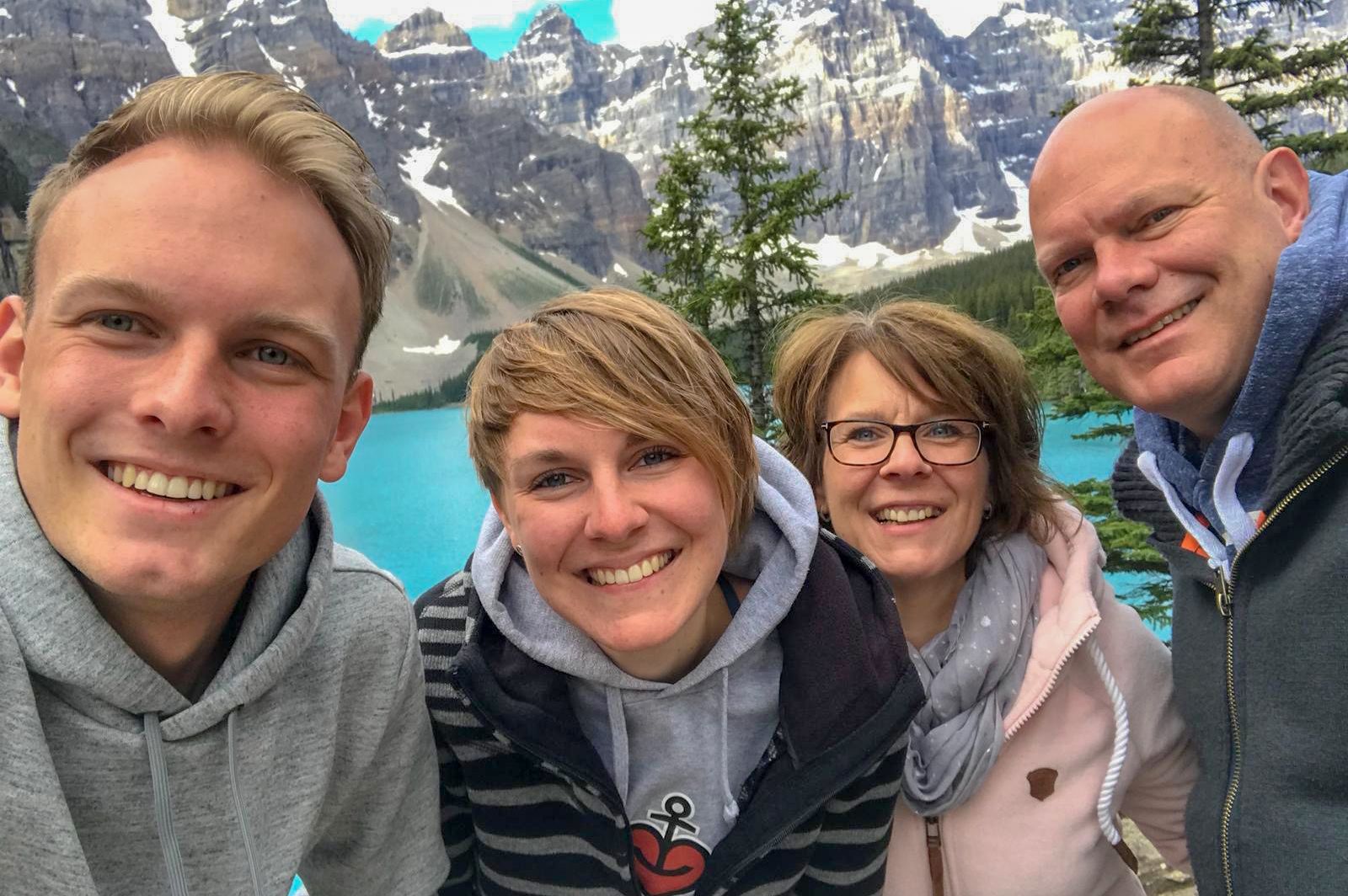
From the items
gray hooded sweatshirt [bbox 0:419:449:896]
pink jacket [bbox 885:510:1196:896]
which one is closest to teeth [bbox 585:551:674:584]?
gray hooded sweatshirt [bbox 0:419:449:896]

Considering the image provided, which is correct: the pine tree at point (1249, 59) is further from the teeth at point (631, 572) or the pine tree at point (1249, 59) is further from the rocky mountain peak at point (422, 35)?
the rocky mountain peak at point (422, 35)

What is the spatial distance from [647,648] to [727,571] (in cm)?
33

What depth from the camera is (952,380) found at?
2.16 m

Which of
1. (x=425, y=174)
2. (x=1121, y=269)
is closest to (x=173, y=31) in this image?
(x=425, y=174)

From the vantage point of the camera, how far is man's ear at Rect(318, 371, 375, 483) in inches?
62.2

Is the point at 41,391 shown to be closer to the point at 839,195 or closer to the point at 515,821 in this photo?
the point at 515,821

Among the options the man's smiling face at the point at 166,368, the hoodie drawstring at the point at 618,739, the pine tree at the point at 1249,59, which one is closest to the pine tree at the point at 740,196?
the pine tree at the point at 1249,59

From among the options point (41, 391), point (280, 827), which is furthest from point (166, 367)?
point (280, 827)

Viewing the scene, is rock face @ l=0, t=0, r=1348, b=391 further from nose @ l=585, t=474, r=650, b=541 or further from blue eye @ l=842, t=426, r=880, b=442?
nose @ l=585, t=474, r=650, b=541

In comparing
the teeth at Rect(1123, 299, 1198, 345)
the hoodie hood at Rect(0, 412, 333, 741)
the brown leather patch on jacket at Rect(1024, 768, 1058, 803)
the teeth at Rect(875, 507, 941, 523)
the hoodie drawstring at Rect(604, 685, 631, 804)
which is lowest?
the brown leather patch on jacket at Rect(1024, 768, 1058, 803)

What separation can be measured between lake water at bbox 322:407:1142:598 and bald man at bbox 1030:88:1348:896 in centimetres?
2193

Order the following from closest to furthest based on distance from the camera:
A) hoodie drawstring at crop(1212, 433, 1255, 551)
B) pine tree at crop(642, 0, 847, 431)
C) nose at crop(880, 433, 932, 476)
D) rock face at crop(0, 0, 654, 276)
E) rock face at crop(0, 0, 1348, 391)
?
hoodie drawstring at crop(1212, 433, 1255, 551)
nose at crop(880, 433, 932, 476)
pine tree at crop(642, 0, 847, 431)
rock face at crop(0, 0, 1348, 391)
rock face at crop(0, 0, 654, 276)

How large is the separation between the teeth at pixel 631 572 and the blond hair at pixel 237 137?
0.79 m

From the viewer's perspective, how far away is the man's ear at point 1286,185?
5.73 feet
